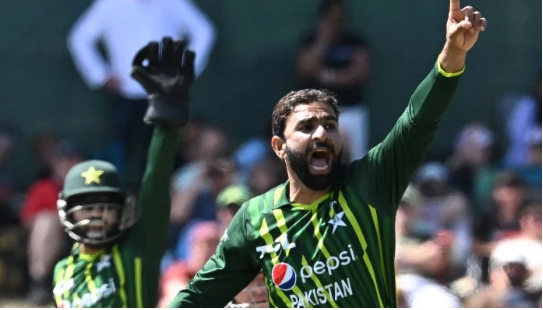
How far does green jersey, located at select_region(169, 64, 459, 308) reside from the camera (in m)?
3.77

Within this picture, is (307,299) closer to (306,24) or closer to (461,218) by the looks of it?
(461,218)

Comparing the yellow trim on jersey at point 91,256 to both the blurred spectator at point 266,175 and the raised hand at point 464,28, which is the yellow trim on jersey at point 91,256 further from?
the blurred spectator at point 266,175

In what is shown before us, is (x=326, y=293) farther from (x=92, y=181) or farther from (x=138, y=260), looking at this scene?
(x=92, y=181)

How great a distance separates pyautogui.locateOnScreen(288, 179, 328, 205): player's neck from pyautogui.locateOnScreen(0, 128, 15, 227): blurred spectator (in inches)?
192

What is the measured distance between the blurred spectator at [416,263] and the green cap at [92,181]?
243cm

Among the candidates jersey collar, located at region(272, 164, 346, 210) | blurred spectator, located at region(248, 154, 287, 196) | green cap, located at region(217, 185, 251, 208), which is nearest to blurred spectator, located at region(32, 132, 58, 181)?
blurred spectator, located at region(248, 154, 287, 196)

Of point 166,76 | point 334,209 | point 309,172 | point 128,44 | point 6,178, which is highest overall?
point 128,44

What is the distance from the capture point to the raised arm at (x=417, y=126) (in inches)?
142

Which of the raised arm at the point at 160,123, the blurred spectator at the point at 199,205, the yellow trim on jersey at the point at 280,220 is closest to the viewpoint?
the yellow trim on jersey at the point at 280,220

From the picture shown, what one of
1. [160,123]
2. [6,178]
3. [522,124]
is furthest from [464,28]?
[6,178]

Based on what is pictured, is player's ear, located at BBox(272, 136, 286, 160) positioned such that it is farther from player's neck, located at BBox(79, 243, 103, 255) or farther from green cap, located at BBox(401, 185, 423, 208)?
green cap, located at BBox(401, 185, 423, 208)

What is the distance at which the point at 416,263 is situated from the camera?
7312 millimetres

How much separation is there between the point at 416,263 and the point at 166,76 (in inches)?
126

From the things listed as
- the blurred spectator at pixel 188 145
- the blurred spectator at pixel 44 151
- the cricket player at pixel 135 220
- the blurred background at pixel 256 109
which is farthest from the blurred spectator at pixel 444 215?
the cricket player at pixel 135 220
